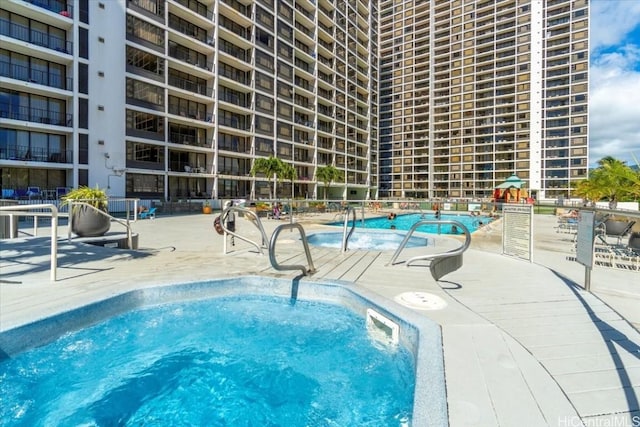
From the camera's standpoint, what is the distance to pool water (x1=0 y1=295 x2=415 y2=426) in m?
2.81

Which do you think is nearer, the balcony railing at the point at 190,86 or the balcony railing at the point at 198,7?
the balcony railing at the point at 190,86

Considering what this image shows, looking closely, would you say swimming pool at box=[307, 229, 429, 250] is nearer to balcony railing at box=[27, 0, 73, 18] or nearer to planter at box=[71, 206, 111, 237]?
planter at box=[71, 206, 111, 237]

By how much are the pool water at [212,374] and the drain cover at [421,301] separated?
57 cm

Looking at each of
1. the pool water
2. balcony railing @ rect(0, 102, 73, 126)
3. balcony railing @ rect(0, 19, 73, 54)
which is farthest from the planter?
balcony railing @ rect(0, 19, 73, 54)

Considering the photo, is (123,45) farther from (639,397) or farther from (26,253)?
(639,397)

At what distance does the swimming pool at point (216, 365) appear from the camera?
2781 mm

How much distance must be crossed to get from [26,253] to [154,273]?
3825mm

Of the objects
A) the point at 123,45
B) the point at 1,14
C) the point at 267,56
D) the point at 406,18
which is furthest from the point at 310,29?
the point at 406,18

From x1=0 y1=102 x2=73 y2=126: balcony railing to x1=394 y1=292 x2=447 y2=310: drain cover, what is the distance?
27.9 metres

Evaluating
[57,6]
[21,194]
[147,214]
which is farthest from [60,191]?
[57,6]

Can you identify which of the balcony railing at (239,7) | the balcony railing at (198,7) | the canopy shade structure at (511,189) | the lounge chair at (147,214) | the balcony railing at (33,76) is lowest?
the lounge chair at (147,214)

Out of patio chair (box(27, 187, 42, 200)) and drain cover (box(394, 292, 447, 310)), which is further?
patio chair (box(27, 187, 42, 200))

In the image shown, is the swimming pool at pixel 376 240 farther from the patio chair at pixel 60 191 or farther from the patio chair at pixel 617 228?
the patio chair at pixel 60 191

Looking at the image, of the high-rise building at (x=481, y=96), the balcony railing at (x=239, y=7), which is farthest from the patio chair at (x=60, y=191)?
the high-rise building at (x=481, y=96)
